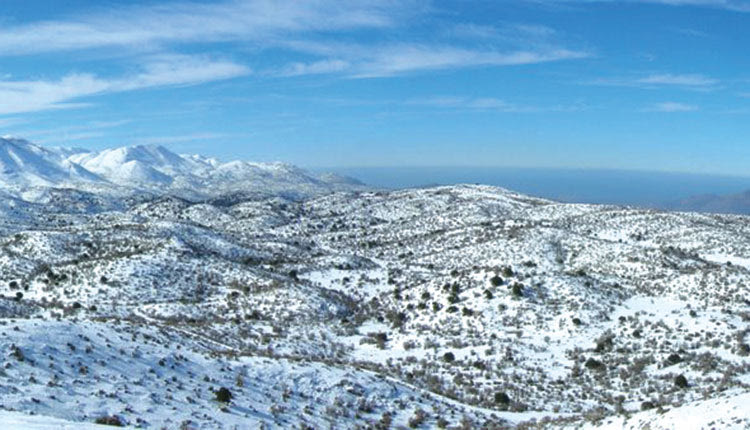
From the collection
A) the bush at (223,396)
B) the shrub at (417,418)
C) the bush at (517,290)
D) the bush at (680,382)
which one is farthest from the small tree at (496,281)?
the bush at (223,396)

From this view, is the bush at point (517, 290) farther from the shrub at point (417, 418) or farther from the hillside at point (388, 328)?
the shrub at point (417, 418)

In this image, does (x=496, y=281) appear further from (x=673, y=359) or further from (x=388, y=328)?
(x=673, y=359)

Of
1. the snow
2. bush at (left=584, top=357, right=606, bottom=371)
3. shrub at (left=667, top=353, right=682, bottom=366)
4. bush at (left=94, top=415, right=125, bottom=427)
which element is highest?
the snow

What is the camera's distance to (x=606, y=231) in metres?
87.9

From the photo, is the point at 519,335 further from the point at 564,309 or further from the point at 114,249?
the point at 114,249

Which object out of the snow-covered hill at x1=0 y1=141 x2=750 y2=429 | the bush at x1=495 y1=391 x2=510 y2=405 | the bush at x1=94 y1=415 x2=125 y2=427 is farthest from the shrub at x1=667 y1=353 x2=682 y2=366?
the bush at x1=94 y1=415 x2=125 y2=427

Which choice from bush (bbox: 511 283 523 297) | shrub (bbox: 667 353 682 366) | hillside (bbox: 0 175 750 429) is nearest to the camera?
hillside (bbox: 0 175 750 429)

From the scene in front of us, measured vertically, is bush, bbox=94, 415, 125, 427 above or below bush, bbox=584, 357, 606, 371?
above

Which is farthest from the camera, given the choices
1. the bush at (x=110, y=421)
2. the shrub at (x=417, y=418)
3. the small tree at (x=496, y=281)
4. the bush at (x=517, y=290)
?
the small tree at (x=496, y=281)

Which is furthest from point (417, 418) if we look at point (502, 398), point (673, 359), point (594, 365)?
point (673, 359)

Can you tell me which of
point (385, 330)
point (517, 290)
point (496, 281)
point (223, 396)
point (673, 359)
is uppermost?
point (223, 396)

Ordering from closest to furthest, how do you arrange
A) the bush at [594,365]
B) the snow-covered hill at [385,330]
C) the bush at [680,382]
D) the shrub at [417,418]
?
the snow-covered hill at [385,330], the shrub at [417,418], the bush at [680,382], the bush at [594,365]

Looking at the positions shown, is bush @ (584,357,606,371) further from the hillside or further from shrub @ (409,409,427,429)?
shrub @ (409,409,427,429)

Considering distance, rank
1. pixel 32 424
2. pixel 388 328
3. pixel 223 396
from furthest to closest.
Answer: pixel 388 328 → pixel 223 396 → pixel 32 424
